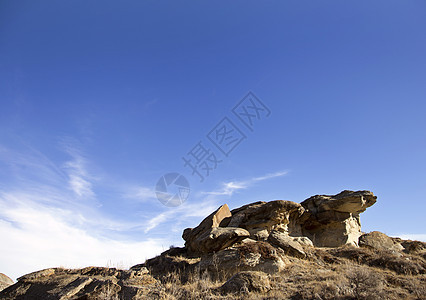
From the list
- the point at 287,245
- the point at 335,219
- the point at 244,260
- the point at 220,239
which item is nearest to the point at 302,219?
the point at 335,219

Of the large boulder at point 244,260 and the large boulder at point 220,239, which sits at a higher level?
the large boulder at point 220,239

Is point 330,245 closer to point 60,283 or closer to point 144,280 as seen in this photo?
point 144,280

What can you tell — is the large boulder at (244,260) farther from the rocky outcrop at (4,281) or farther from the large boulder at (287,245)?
the rocky outcrop at (4,281)

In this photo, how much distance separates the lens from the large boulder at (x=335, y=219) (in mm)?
21078

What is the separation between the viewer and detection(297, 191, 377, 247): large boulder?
21078 mm

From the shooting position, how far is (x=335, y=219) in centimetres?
2152

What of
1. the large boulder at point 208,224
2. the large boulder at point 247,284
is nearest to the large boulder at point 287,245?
the large boulder at point 208,224

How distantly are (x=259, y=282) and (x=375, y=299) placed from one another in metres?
3.27

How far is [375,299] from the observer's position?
7406mm

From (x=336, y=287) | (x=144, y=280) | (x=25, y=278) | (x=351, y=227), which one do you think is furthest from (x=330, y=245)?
(x=25, y=278)

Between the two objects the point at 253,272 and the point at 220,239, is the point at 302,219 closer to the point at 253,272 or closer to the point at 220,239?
the point at 220,239

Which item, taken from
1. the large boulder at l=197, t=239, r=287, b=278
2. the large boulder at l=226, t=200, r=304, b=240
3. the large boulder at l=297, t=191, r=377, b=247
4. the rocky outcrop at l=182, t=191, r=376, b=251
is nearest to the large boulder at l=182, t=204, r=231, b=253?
the rocky outcrop at l=182, t=191, r=376, b=251

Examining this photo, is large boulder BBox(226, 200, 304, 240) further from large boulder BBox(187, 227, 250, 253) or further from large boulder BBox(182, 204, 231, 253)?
large boulder BBox(187, 227, 250, 253)

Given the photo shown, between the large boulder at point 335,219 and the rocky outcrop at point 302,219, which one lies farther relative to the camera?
the large boulder at point 335,219
